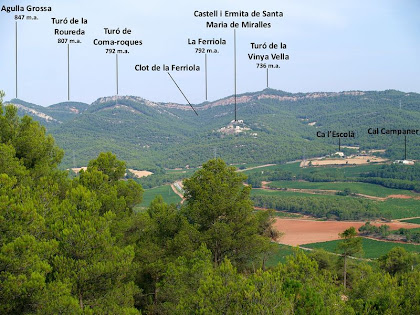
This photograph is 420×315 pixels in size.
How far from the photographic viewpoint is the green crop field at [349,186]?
89.5 m

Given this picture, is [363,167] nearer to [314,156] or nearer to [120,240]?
[314,156]

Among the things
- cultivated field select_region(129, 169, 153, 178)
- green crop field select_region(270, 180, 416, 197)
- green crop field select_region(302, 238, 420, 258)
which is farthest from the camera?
cultivated field select_region(129, 169, 153, 178)

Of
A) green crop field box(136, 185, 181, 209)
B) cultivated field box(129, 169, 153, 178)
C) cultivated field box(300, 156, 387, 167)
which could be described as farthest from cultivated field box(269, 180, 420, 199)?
cultivated field box(129, 169, 153, 178)

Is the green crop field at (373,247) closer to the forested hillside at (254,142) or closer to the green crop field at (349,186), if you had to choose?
the green crop field at (349,186)

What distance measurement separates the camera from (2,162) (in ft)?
49.1

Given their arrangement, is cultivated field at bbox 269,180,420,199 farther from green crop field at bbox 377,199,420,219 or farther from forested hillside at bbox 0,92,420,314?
forested hillside at bbox 0,92,420,314

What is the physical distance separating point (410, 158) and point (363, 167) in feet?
41.0

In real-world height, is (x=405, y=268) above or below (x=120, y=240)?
below

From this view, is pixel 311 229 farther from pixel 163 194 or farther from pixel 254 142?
pixel 254 142

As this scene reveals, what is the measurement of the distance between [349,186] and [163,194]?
1591 inches

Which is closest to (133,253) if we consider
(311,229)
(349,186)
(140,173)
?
(311,229)

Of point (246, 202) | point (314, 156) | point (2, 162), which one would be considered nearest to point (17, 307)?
point (2, 162)

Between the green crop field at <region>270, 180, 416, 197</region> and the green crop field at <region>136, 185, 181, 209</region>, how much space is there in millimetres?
23218

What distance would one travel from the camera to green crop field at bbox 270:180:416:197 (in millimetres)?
89500
